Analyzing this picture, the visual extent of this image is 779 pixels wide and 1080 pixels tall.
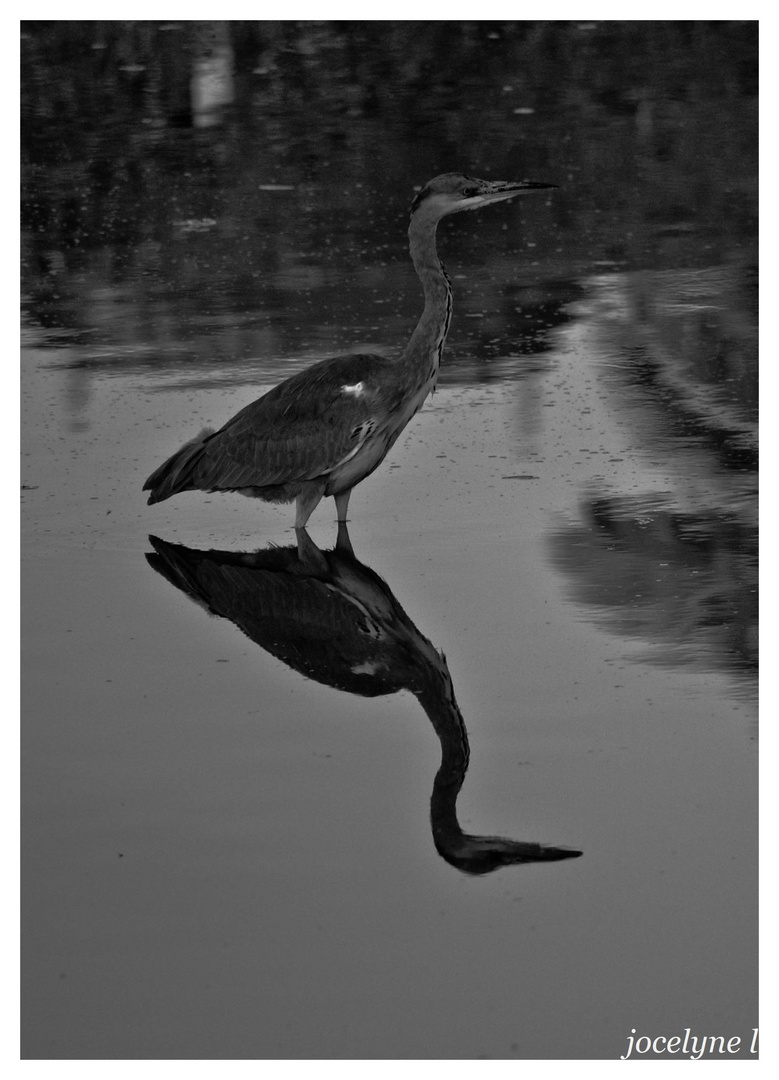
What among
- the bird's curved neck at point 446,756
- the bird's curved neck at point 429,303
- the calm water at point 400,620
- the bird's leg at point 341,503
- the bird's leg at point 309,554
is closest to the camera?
the calm water at point 400,620

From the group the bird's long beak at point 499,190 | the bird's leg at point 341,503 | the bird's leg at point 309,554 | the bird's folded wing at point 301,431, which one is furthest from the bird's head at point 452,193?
the bird's leg at point 309,554

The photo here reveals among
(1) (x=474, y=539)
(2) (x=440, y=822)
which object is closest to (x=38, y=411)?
(1) (x=474, y=539)

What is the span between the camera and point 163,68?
1891 centimetres

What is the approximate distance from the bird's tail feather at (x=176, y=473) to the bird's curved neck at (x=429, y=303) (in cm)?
117

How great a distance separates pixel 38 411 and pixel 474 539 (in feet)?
11.6

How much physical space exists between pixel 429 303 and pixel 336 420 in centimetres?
81

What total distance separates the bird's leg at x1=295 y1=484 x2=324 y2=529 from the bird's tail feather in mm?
611

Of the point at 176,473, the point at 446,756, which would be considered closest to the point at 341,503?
the point at 176,473

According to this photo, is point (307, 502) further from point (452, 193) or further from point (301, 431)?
point (452, 193)

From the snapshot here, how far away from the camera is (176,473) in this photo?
29.1ft

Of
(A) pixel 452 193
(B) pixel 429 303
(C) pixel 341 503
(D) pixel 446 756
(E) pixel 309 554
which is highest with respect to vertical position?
(A) pixel 452 193

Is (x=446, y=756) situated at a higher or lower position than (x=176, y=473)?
lower

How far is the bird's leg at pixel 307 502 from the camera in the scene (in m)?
8.67

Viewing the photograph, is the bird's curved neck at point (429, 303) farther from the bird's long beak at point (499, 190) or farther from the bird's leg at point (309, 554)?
the bird's leg at point (309, 554)
